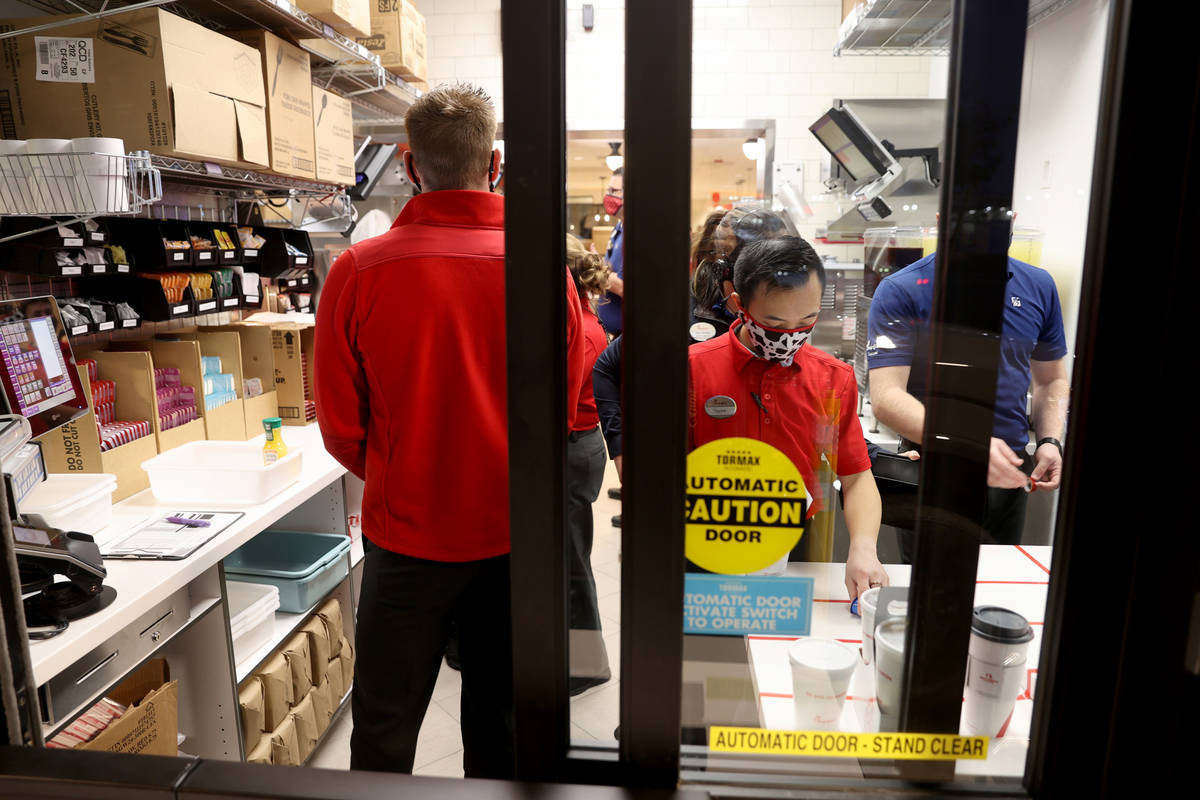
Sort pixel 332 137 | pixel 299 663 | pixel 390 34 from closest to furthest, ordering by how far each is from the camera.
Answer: pixel 299 663 → pixel 332 137 → pixel 390 34

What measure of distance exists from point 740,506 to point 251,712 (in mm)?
1837

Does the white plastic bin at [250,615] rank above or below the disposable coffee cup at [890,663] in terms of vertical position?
below

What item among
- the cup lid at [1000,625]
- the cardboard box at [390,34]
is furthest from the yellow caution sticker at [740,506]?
the cardboard box at [390,34]

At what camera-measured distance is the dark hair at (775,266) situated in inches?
40.3

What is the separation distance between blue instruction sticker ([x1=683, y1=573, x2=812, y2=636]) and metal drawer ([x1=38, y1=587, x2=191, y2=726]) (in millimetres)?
1283

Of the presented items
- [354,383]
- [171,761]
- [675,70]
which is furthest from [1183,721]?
[354,383]

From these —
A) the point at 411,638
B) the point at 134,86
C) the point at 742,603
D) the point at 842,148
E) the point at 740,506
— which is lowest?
the point at 411,638

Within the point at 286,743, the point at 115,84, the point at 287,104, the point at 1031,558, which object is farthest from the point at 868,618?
the point at 287,104

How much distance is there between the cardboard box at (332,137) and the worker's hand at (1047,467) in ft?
9.39

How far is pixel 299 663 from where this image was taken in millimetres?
2346

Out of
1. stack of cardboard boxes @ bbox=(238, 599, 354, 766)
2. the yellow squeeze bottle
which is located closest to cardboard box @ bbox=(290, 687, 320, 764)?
stack of cardboard boxes @ bbox=(238, 599, 354, 766)

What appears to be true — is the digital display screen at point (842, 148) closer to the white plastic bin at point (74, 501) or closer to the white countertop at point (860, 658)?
the white countertop at point (860, 658)

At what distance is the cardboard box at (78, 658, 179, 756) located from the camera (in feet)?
5.16

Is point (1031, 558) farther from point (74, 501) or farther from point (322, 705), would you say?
point (322, 705)
